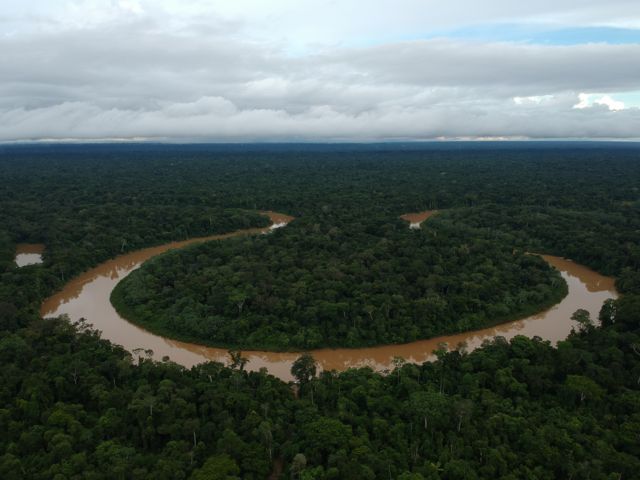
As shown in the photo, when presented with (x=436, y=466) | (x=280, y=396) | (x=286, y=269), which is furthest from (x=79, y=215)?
(x=436, y=466)

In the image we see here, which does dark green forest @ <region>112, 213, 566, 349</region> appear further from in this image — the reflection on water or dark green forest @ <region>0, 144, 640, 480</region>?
the reflection on water

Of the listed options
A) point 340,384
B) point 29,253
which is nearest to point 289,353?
point 340,384

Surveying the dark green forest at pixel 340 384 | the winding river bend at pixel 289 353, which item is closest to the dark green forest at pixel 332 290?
the dark green forest at pixel 340 384

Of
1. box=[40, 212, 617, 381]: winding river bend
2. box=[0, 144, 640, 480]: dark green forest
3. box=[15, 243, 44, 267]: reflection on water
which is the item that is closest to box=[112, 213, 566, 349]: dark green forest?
box=[0, 144, 640, 480]: dark green forest

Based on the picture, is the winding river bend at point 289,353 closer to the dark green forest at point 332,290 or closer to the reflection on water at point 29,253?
the dark green forest at point 332,290

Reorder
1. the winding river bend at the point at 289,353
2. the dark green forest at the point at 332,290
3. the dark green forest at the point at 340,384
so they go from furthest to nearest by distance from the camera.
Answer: the dark green forest at the point at 332,290
the winding river bend at the point at 289,353
the dark green forest at the point at 340,384

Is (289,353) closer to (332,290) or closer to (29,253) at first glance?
(332,290)
